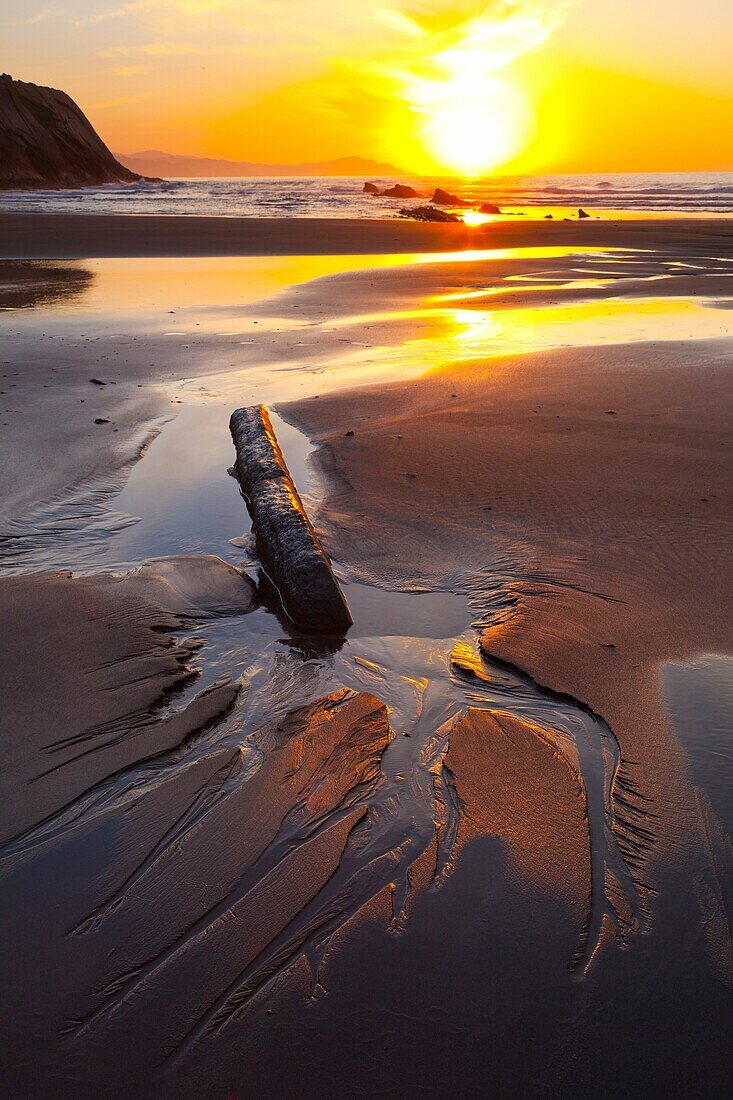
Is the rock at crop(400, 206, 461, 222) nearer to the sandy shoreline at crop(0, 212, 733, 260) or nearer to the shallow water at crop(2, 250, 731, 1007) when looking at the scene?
the sandy shoreline at crop(0, 212, 733, 260)

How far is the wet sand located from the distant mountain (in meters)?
56.9

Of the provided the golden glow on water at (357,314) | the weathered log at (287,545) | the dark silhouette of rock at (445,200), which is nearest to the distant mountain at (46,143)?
the dark silhouette of rock at (445,200)

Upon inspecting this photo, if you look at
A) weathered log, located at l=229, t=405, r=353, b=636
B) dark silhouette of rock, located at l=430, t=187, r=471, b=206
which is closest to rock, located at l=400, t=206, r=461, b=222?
dark silhouette of rock, located at l=430, t=187, r=471, b=206

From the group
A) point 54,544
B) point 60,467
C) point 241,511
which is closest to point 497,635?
point 241,511

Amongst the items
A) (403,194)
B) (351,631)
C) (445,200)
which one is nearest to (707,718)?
(351,631)

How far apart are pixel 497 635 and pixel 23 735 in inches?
82.3

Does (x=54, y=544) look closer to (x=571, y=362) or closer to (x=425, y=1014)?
(x=425, y=1014)

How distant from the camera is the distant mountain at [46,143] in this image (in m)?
55.9

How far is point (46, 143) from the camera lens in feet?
195

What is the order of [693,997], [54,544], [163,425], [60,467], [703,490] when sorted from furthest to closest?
1. [163,425]
2. [60,467]
3. [703,490]
4. [54,544]
5. [693,997]

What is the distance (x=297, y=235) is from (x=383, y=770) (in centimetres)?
2697

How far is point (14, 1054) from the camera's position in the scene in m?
1.92

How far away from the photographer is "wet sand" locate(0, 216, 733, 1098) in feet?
6.50

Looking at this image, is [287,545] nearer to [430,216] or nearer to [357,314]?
[357,314]
